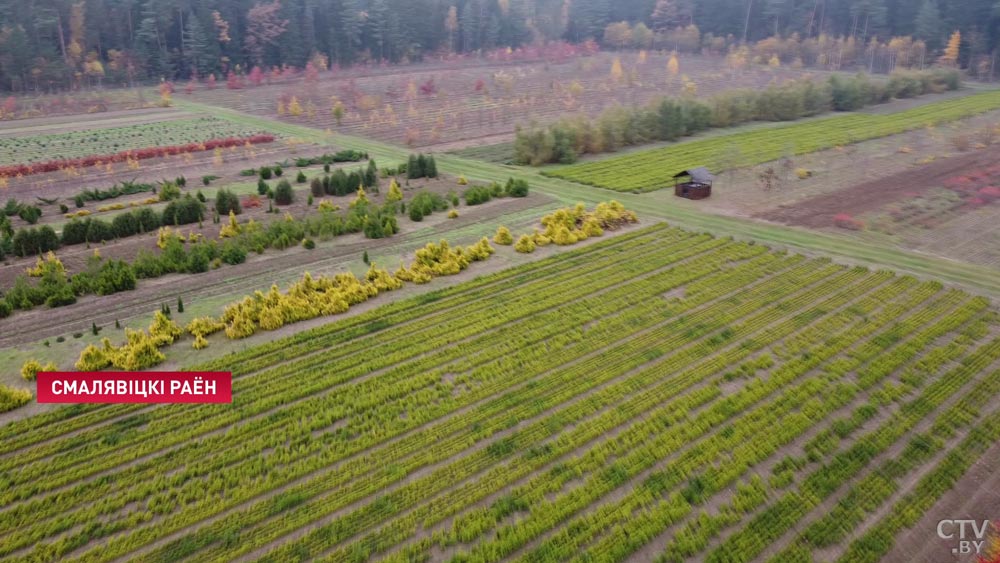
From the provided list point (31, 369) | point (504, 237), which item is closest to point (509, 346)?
point (504, 237)

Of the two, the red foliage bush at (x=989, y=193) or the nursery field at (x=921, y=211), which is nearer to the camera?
the nursery field at (x=921, y=211)

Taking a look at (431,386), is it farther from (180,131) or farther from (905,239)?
(180,131)

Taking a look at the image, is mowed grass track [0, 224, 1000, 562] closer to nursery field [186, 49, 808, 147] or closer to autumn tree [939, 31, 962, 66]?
nursery field [186, 49, 808, 147]

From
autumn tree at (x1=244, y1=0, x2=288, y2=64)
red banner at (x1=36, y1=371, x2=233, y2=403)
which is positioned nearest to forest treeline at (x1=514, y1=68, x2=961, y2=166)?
red banner at (x1=36, y1=371, x2=233, y2=403)

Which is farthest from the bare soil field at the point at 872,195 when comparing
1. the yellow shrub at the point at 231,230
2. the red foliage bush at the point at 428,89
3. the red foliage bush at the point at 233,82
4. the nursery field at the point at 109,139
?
the red foliage bush at the point at 233,82

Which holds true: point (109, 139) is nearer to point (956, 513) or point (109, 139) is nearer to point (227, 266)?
point (227, 266)

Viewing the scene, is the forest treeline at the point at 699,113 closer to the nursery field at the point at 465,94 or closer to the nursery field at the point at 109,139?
the nursery field at the point at 465,94

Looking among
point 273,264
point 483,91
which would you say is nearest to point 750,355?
point 273,264
